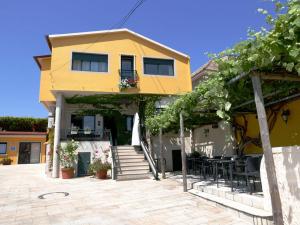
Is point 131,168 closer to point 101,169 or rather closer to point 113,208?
point 101,169

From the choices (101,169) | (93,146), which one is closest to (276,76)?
(101,169)

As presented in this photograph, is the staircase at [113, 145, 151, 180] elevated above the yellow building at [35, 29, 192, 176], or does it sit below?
below

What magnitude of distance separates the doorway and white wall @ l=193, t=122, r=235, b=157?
2004 cm

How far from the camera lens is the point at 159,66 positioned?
17.7m

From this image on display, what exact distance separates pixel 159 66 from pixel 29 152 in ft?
63.9

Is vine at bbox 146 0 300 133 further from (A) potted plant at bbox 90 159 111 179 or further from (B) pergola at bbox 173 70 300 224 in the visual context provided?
(A) potted plant at bbox 90 159 111 179

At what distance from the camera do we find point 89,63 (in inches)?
634

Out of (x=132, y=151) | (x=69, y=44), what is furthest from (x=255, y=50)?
(x=69, y=44)

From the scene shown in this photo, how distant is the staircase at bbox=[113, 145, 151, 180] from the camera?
12516mm

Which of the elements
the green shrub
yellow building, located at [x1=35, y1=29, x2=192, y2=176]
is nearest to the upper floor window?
yellow building, located at [x1=35, y1=29, x2=192, y2=176]

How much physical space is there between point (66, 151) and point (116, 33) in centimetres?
855

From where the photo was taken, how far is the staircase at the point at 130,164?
12.5 metres

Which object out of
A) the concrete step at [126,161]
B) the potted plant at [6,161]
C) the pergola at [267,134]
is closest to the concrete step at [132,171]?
the concrete step at [126,161]

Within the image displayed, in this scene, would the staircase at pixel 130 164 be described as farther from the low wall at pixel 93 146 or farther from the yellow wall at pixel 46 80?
the yellow wall at pixel 46 80
